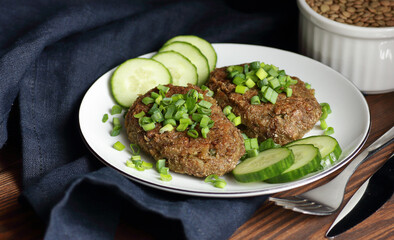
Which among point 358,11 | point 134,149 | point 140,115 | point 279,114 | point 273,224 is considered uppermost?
point 358,11

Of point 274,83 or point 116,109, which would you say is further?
point 116,109

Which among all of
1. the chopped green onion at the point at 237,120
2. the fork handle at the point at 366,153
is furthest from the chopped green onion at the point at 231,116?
the fork handle at the point at 366,153

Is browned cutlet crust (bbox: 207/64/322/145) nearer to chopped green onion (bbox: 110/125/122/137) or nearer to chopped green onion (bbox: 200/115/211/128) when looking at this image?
chopped green onion (bbox: 200/115/211/128)

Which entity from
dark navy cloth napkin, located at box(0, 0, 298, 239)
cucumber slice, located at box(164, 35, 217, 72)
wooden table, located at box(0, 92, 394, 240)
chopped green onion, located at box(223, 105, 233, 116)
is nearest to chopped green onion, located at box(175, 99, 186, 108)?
chopped green onion, located at box(223, 105, 233, 116)

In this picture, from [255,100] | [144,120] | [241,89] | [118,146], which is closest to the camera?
[144,120]

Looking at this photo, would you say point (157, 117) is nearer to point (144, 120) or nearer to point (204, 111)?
point (144, 120)

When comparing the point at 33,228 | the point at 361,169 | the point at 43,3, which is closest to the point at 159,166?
the point at 33,228

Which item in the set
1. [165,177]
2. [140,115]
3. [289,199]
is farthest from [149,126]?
[289,199]

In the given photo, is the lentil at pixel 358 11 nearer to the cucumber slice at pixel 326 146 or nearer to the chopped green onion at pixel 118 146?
the cucumber slice at pixel 326 146
